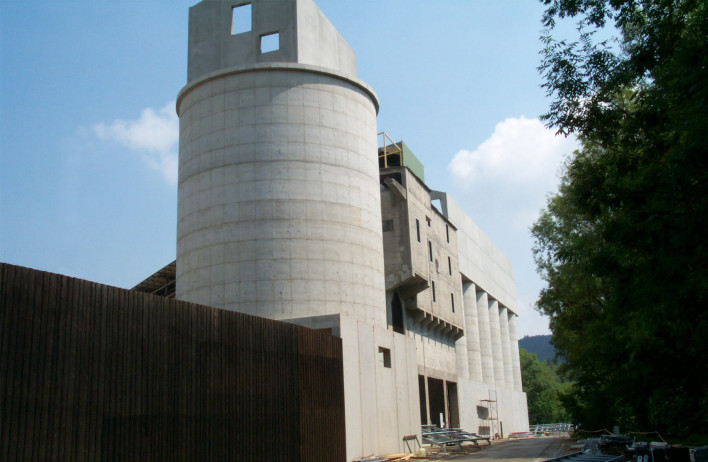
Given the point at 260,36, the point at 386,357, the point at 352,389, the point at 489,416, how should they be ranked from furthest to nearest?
the point at 489,416 → the point at 260,36 → the point at 386,357 → the point at 352,389

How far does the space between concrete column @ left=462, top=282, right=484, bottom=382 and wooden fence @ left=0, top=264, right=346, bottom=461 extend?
46629 millimetres

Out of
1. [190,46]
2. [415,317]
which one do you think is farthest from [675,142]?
[415,317]

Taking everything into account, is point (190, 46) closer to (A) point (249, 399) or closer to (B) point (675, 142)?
(A) point (249, 399)

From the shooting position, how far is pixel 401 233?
45.4 m

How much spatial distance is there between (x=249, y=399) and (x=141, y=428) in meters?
4.81

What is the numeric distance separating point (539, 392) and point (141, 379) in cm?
12686

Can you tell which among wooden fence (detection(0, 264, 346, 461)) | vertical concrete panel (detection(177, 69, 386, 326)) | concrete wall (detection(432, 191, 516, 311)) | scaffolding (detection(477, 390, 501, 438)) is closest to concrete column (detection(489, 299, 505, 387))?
concrete wall (detection(432, 191, 516, 311))

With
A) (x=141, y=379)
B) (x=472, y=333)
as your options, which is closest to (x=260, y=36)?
(x=141, y=379)

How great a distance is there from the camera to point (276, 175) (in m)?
32.6

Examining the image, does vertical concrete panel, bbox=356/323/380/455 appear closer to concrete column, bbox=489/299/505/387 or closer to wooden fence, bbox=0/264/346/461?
wooden fence, bbox=0/264/346/461

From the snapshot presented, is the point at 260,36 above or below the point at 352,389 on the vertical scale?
above

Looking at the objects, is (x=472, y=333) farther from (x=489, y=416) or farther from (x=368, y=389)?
(x=368, y=389)

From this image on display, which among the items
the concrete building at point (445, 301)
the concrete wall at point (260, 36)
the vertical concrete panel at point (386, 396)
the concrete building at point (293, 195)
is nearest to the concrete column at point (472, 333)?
the concrete building at point (445, 301)

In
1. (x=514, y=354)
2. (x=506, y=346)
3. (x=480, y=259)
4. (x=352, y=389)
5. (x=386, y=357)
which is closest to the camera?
(x=352, y=389)
